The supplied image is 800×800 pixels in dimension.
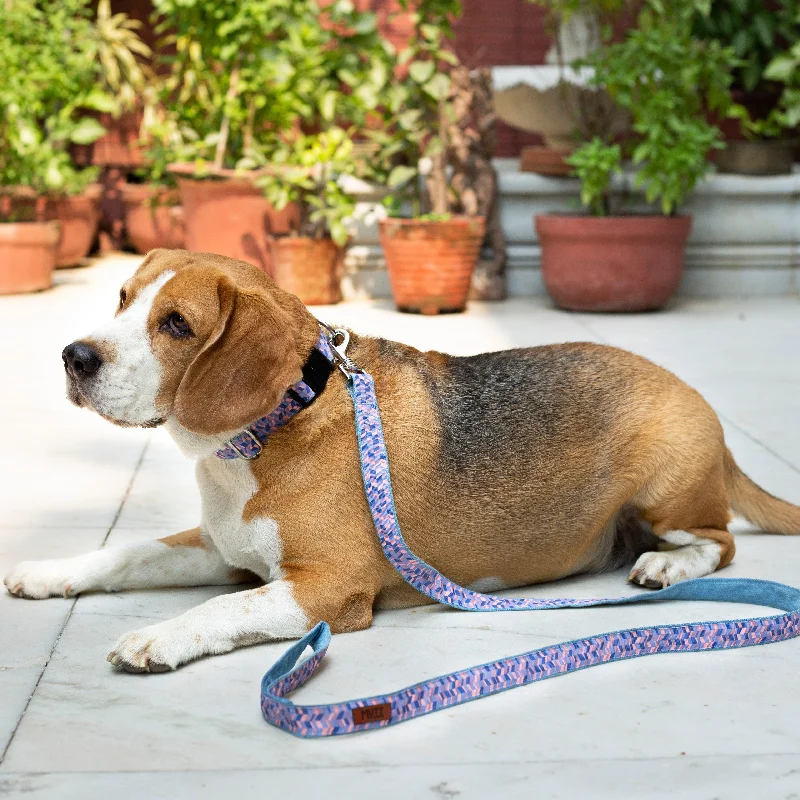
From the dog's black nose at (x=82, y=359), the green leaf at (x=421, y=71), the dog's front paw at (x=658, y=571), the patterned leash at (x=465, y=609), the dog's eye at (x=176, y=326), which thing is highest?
the green leaf at (x=421, y=71)

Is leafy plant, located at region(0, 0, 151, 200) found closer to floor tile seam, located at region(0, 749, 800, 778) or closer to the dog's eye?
the dog's eye

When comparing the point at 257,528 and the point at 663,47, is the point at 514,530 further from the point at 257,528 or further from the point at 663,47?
the point at 663,47

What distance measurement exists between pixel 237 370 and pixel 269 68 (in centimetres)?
575

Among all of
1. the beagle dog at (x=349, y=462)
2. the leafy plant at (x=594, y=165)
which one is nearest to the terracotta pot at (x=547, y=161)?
the leafy plant at (x=594, y=165)

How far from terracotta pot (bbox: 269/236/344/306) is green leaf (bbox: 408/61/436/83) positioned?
49.3 inches

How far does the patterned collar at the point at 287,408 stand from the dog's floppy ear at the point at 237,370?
0.11m

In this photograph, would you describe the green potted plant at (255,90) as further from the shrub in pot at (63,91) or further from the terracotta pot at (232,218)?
the shrub in pot at (63,91)

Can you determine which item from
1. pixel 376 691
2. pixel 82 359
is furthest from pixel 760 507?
pixel 82 359

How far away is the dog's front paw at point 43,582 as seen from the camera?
10.7ft

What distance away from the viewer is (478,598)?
10.5ft

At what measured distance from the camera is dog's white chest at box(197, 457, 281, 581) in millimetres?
3035

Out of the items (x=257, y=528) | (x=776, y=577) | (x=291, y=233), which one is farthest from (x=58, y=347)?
(x=776, y=577)

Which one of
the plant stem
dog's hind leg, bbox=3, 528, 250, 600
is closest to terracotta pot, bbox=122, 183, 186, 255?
the plant stem

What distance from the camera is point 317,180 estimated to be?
8.32 m
